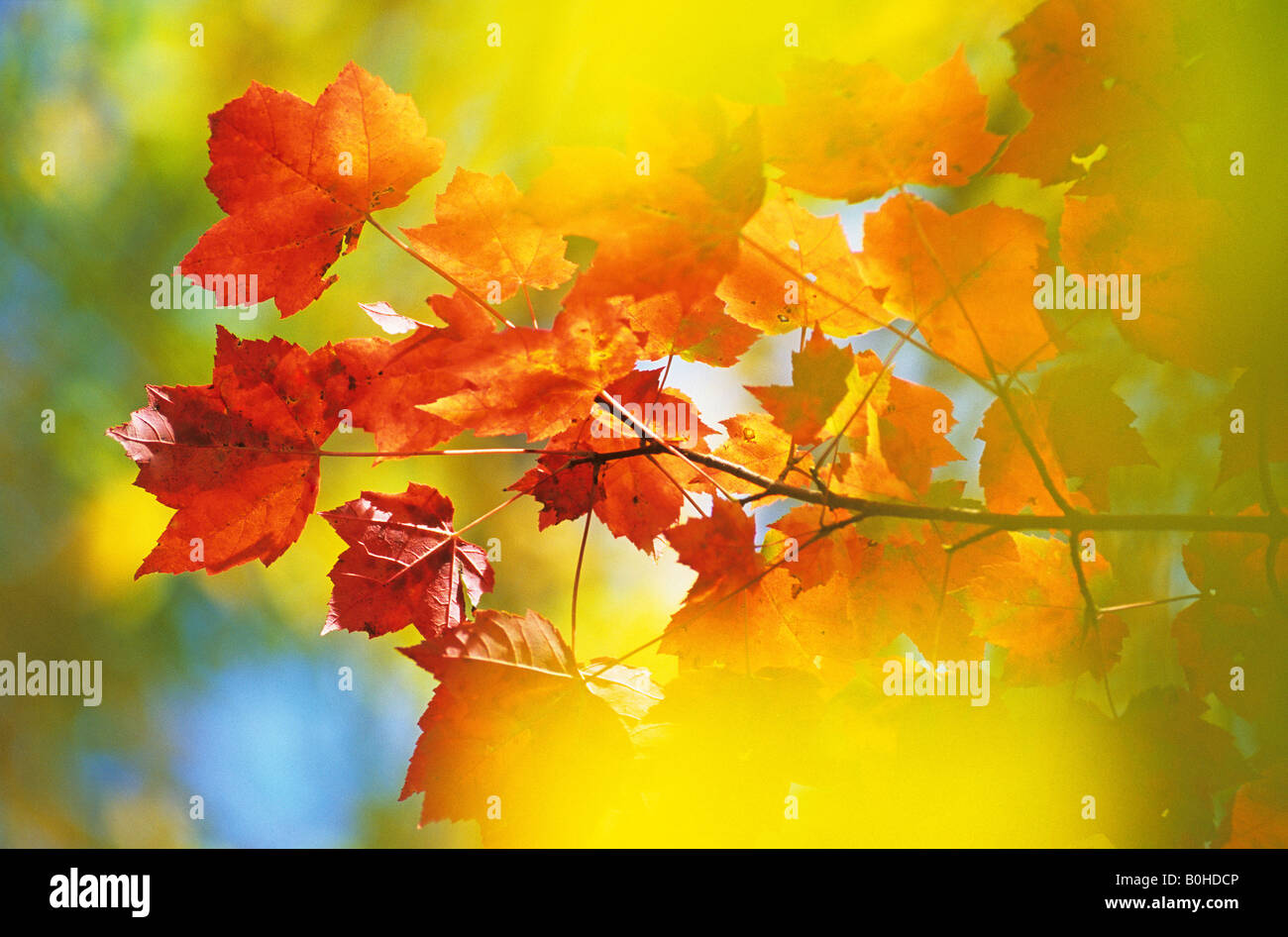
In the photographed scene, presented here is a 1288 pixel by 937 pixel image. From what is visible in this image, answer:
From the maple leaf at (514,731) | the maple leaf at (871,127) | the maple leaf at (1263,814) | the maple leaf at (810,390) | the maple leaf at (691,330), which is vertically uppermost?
the maple leaf at (871,127)

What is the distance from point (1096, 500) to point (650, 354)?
267 millimetres

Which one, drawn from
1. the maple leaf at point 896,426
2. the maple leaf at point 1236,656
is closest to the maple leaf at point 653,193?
the maple leaf at point 896,426

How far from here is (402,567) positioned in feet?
1.43

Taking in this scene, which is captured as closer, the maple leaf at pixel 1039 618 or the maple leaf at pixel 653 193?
Answer: the maple leaf at pixel 653 193

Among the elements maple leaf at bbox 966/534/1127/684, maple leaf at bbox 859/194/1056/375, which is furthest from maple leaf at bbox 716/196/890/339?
maple leaf at bbox 966/534/1127/684

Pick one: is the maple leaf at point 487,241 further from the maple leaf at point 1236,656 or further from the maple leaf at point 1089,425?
the maple leaf at point 1236,656

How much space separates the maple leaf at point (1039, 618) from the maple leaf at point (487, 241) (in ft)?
1.06

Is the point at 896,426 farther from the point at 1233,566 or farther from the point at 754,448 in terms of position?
the point at 1233,566

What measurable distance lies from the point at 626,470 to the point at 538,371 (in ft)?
→ 0.41

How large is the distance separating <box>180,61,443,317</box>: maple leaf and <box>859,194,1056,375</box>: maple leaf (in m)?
0.26

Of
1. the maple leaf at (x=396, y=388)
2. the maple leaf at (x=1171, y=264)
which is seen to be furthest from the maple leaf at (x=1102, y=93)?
the maple leaf at (x=396, y=388)

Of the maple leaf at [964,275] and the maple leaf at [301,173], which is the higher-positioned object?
the maple leaf at [301,173]

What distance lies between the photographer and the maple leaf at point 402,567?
1.36 ft
